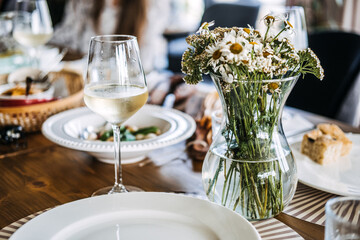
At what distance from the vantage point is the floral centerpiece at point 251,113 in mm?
645

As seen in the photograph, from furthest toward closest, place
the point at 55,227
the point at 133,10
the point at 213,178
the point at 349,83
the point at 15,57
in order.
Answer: the point at 133,10
the point at 15,57
the point at 349,83
the point at 213,178
the point at 55,227

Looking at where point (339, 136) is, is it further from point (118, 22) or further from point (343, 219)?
point (118, 22)

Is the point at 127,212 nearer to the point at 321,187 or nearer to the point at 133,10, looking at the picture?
the point at 321,187

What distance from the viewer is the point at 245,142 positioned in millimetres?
700

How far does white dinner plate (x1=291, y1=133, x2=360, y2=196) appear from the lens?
81 cm

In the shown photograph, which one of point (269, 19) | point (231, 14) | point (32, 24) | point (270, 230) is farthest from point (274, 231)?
point (231, 14)

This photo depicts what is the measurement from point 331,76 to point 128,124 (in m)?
1.02

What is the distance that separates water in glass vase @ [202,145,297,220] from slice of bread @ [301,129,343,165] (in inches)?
8.2

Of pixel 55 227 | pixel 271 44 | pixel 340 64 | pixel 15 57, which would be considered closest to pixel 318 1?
pixel 340 64

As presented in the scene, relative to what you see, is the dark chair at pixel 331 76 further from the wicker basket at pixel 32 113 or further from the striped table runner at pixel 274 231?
the striped table runner at pixel 274 231

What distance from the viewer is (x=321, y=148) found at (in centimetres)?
91

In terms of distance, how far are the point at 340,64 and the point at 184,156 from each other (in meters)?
1.06

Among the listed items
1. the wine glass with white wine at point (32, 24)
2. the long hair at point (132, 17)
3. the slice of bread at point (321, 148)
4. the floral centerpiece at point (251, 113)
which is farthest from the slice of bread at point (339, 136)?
the long hair at point (132, 17)

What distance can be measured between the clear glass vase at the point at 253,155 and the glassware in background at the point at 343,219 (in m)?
0.21
